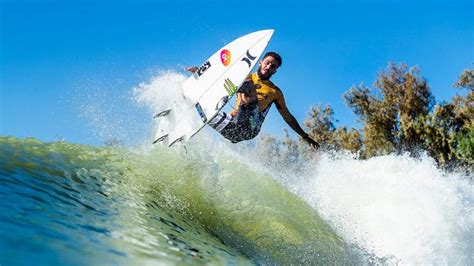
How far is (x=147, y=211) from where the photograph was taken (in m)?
6.19

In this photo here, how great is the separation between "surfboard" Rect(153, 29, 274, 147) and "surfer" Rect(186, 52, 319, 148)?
0.18m

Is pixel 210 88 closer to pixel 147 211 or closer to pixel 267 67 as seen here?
pixel 267 67

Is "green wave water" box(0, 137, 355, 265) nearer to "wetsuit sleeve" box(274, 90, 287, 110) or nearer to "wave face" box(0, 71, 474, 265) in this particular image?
"wave face" box(0, 71, 474, 265)

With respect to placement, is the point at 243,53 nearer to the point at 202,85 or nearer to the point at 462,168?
the point at 202,85

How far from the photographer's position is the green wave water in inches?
162

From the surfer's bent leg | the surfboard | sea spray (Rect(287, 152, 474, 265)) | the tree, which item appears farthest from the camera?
the tree

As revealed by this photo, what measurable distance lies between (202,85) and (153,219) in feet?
14.8

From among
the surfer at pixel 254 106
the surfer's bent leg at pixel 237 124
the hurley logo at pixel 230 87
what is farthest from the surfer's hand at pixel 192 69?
the surfer's bent leg at pixel 237 124

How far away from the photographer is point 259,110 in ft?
31.2

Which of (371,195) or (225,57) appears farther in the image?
(371,195)

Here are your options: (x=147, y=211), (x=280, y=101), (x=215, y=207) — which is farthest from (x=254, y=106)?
(x=147, y=211)

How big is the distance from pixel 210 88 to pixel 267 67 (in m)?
1.18

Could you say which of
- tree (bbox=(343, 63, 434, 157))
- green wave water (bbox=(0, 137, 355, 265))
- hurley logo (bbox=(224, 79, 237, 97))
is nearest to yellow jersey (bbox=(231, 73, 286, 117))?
hurley logo (bbox=(224, 79, 237, 97))

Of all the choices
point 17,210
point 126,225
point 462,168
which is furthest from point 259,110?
point 462,168
